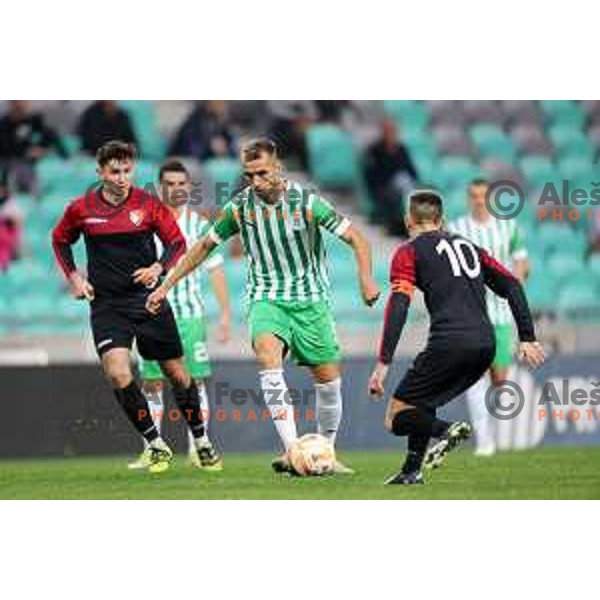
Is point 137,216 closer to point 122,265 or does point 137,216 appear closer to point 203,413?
point 122,265

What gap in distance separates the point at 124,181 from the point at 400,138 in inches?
89.0

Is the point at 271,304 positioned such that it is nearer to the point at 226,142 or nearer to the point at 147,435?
the point at 147,435

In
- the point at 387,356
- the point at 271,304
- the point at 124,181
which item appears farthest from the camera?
the point at 124,181

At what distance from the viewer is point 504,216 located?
1143 cm

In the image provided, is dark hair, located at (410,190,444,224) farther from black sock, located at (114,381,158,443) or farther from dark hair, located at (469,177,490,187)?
dark hair, located at (469,177,490,187)

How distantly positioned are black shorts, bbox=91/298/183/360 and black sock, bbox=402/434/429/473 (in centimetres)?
165

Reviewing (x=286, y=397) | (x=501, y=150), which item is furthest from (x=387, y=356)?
(x=501, y=150)

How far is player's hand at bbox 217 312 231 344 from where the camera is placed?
11.3 metres

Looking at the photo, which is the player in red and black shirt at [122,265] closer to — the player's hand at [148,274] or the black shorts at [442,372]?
the player's hand at [148,274]

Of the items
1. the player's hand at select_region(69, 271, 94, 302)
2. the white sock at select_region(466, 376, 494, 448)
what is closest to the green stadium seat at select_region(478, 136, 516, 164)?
the white sock at select_region(466, 376, 494, 448)

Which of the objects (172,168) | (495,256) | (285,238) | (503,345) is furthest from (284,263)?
(503,345)

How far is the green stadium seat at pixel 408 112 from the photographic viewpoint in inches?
439

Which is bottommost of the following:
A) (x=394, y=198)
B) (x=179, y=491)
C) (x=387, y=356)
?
(x=179, y=491)

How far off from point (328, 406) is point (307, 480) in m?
0.45
